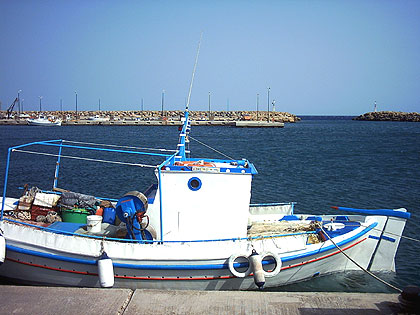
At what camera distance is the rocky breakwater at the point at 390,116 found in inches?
5906

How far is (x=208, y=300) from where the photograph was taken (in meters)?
5.05

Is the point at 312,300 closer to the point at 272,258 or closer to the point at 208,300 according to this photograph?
the point at 208,300

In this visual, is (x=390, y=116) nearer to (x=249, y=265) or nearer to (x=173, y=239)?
(x=249, y=265)

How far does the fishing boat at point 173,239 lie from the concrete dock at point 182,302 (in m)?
2.32

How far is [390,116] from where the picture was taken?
159 m

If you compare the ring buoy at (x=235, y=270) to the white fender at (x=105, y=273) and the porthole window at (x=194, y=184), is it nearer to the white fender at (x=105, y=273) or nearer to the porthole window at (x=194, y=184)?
the porthole window at (x=194, y=184)

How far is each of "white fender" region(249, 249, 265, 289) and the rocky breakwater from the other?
157 meters

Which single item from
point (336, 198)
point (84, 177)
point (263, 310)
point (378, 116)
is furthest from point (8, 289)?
point (378, 116)

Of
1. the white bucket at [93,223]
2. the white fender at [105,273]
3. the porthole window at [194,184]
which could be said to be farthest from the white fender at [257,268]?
the white bucket at [93,223]

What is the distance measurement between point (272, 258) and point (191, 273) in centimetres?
163

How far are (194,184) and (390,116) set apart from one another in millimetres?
166932

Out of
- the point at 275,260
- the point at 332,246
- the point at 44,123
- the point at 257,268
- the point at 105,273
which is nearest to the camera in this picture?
the point at 105,273

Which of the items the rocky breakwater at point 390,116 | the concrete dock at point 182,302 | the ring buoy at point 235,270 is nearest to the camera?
the concrete dock at point 182,302

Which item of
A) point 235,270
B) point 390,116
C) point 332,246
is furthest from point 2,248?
point 390,116
